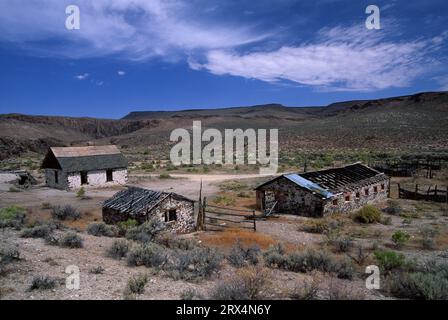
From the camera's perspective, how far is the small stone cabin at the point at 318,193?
65.3 feet

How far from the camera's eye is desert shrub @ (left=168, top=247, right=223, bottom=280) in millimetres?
8482

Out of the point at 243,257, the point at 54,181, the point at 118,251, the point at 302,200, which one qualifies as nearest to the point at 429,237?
the point at 302,200

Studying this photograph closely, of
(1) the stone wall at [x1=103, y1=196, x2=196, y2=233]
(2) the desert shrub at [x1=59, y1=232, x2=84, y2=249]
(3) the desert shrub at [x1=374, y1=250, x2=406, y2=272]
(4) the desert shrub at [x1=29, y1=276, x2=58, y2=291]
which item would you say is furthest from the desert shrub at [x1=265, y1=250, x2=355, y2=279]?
(1) the stone wall at [x1=103, y1=196, x2=196, y2=233]

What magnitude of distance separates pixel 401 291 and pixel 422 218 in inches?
515

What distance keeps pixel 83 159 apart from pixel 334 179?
19.4m

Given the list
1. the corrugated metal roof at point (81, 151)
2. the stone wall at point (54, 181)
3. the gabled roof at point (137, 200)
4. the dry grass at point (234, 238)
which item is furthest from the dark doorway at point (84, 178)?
the dry grass at point (234, 238)

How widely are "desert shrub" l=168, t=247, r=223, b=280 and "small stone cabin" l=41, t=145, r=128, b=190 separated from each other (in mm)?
21517

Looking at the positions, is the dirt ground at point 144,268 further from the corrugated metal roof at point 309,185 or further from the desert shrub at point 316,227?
the corrugated metal roof at point 309,185

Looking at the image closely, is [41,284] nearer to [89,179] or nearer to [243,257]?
[243,257]

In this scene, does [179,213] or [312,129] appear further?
[312,129]

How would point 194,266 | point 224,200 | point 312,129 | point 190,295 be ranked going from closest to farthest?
point 190,295 < point 194,266 < point 224,200 < point 312,129

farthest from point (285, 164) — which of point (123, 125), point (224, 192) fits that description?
point (123, 125)

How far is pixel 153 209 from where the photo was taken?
15469 millimetres

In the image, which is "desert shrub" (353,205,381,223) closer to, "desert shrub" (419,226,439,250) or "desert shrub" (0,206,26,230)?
"desert shrub" (419,226,439,250)
